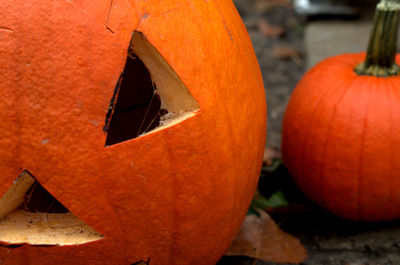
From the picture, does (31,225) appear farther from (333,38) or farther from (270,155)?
(333,38)

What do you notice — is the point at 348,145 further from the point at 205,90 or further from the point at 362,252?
the point at 205,90

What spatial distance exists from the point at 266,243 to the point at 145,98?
0.74 meters

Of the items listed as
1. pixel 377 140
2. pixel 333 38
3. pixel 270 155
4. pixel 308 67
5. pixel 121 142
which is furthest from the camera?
pixel 333 38

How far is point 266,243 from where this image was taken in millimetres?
1773

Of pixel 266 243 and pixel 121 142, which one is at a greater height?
pixel 121 142

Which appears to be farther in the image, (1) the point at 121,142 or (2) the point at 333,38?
(2) the point at 333,38

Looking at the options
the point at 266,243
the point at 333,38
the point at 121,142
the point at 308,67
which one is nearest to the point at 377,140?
the point at 266,243

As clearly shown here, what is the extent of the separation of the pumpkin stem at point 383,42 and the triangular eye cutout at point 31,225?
1.23 m

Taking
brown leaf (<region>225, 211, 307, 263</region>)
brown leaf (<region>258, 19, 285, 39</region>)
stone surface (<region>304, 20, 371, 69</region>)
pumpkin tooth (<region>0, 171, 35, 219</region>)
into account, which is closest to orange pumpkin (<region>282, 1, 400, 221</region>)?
brown leaf (<region>225, 211, 307, 263</region>)

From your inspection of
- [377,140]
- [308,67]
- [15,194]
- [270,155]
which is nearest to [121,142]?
[15,194]

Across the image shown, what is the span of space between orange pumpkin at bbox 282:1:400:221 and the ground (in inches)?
3.6

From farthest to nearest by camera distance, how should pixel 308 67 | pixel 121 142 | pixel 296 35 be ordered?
pixel 296 35
pixel 308 67
pixel 121 142

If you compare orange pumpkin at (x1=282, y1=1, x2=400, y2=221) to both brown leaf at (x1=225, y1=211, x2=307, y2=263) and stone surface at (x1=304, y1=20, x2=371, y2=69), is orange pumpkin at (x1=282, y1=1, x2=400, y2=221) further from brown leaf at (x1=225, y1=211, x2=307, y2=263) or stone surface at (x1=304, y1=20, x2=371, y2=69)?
stone surface at (x1=304, y1=20, x2=371, y2=69)

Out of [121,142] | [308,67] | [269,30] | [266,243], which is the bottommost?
[266,243]
